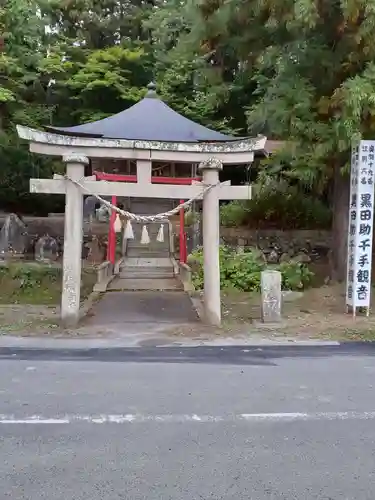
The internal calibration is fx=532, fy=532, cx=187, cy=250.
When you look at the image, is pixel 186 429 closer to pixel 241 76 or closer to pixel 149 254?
pixel 241 76

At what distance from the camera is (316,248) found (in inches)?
668

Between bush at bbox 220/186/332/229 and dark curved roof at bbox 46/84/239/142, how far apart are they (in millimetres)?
6543

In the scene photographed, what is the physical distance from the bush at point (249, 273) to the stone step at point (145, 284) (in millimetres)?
891

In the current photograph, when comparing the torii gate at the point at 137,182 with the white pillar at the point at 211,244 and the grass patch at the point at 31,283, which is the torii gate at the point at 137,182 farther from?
the grass patch at the point at 31,283

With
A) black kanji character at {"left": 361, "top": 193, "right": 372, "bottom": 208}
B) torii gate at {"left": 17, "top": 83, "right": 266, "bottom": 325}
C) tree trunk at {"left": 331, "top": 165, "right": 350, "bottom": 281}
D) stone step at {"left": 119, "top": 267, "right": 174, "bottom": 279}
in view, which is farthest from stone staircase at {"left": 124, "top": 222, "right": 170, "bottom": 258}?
black kanji character at {"left": 361, "top": 193, "right": 372, "bottom": 208}

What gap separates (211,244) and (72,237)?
255 centimetres

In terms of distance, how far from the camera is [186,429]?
14.8 feet

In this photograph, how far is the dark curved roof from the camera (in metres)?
9.97

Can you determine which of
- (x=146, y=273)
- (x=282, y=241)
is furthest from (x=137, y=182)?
(x=282, y=241)

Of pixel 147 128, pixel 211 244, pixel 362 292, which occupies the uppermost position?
pixel 147 128

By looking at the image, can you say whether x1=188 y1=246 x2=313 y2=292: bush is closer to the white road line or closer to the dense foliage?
the dense foliage

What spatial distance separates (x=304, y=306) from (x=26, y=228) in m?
11.4

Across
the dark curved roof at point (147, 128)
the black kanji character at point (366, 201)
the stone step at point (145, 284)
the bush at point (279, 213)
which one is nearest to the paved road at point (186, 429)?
the black kanji character at point (366, 201)

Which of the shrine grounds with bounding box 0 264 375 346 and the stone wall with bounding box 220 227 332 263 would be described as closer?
the shrine grounds with bounding box 0 264 375 346
